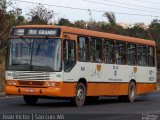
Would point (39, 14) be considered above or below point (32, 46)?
above

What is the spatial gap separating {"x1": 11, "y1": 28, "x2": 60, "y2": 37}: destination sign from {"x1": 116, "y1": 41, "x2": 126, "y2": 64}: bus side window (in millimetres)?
5062

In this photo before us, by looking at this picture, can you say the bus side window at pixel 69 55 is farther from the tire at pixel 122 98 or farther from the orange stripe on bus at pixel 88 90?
the tire at pixel 122 98

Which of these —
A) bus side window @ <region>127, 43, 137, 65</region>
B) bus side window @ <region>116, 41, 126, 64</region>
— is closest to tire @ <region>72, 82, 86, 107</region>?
bus side window @ <region>116, 41, 126, 64</region>

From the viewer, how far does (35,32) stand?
21672mm

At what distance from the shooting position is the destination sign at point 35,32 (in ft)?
70.2

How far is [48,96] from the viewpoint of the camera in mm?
21297

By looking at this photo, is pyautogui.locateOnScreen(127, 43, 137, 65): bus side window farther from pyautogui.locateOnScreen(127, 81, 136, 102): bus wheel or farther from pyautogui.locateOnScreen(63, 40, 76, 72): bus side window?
pyautogui.locateOnScreen(63, 40, 76, 72): bus side window

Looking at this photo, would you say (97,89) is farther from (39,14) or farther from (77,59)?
(39,14)

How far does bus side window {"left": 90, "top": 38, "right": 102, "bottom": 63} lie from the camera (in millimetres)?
23391

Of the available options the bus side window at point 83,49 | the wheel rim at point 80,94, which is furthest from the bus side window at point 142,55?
the wheel rim at point 80,94

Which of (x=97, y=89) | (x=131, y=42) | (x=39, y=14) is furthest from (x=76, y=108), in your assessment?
(x=39, y=14)

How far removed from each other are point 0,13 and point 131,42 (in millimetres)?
15058

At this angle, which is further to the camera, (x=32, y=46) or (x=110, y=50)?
(x=110, y=50)

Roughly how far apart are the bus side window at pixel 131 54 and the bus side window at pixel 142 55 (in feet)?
1.44
